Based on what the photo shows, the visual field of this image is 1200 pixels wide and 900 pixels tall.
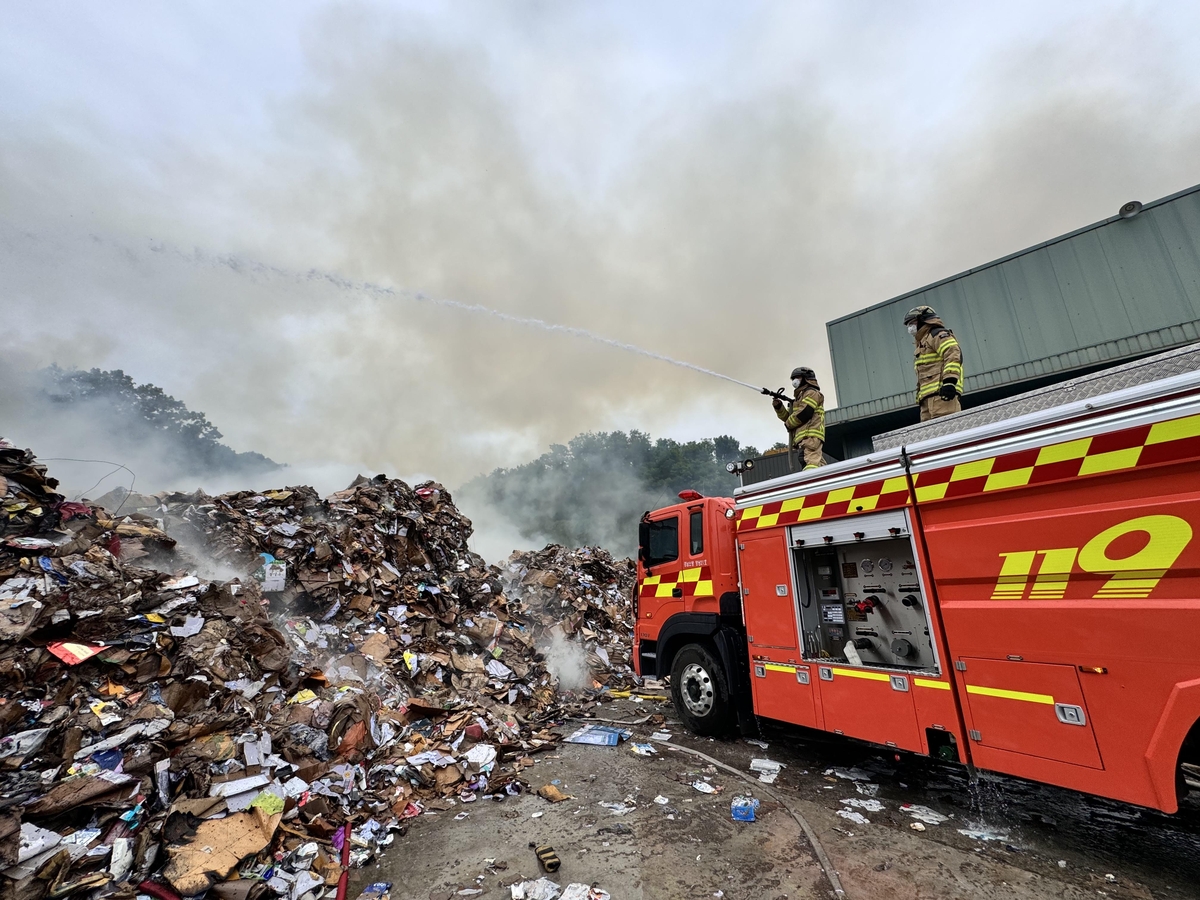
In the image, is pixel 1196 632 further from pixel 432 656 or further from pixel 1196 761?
pixel 432 656

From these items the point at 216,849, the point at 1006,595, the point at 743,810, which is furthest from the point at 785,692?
the point at 216,849

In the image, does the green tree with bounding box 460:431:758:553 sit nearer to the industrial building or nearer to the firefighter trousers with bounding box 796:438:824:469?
the industrial building

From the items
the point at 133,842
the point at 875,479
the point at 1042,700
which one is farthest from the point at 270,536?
the point at 1042,700

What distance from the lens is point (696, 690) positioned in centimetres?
540

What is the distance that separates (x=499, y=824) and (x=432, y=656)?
3253 mm

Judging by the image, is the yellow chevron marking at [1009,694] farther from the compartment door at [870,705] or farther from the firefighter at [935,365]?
the firefighter at [935,365]

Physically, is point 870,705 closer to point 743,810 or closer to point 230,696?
point 743,810

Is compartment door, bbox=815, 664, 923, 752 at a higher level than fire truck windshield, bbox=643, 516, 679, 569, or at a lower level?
lower

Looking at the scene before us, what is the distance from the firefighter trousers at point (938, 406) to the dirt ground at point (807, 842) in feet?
10.3

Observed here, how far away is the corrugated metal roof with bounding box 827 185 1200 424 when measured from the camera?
8.60 m

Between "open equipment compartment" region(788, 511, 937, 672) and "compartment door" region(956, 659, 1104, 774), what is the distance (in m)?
0.33

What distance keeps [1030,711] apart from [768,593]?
1.92 meters

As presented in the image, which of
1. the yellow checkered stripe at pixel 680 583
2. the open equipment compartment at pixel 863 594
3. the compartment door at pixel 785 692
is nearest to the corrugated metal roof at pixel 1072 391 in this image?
the open equipment compartment at pixel 863 594

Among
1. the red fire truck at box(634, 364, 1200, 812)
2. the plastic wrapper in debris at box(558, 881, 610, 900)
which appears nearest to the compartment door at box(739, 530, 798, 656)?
the red fire truck at box(634, 364, 1200, 812)
